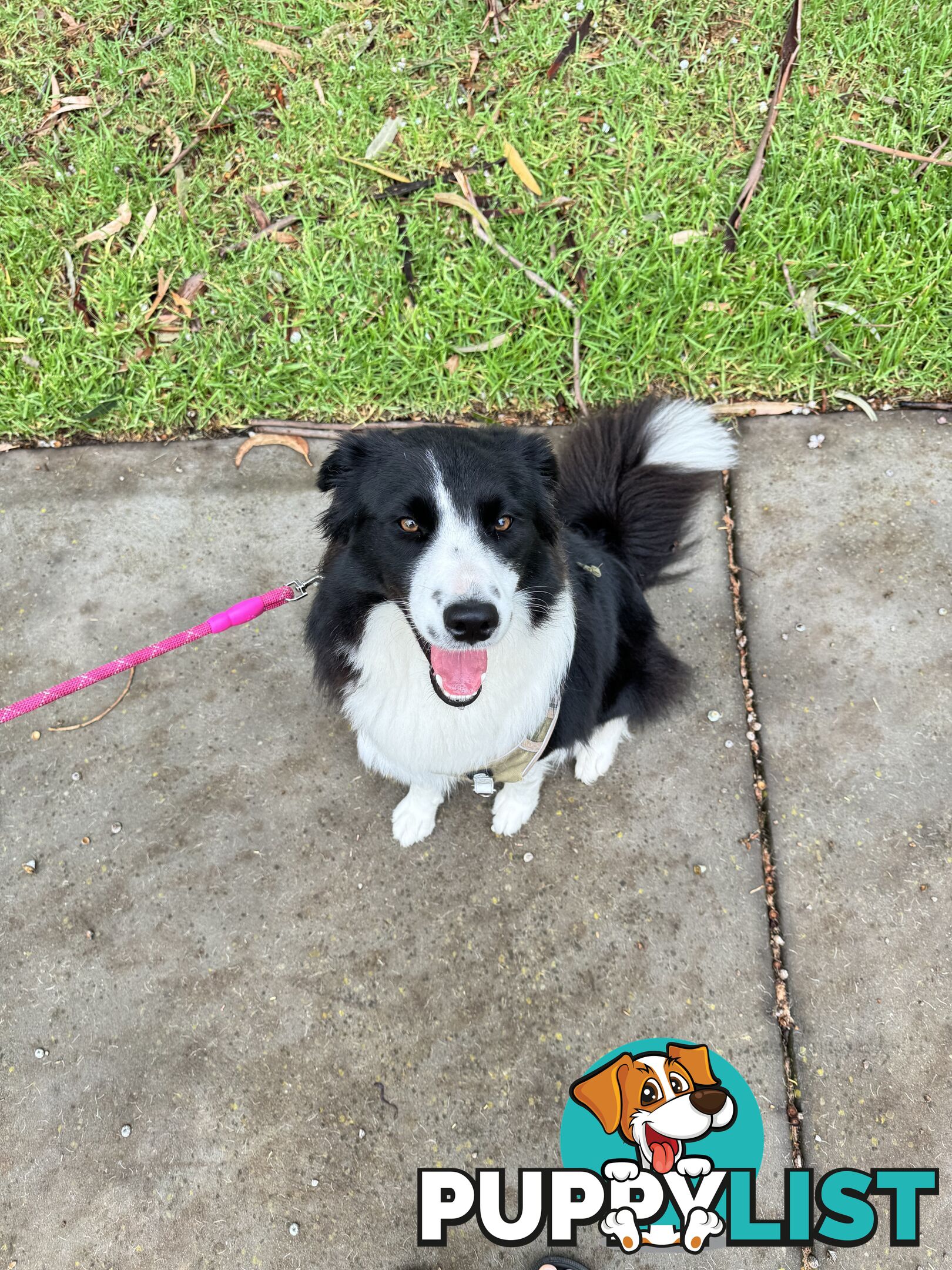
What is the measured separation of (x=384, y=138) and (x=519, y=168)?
0.69m

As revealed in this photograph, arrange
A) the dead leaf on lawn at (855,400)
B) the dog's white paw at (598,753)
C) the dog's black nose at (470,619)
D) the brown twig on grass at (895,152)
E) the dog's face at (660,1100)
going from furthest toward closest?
the brown twig on grass at (895,152)
the dead leaf on lawn at (855,400)
the dog's white paw at (598,753)
the dog's face at (660,1100)
the dog's black nose at (470,619)

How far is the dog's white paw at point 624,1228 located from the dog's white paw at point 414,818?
127cm

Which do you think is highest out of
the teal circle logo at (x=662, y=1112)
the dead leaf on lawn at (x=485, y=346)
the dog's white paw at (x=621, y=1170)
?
the dead leaf on lawn at (x=485, y=346)

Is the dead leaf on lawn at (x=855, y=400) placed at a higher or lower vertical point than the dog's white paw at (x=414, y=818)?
higher

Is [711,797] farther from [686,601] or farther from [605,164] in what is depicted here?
[605,164]

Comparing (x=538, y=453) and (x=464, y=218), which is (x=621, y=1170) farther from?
(x=464, y=218)

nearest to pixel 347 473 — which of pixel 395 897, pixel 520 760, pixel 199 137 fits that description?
pixel 520 760

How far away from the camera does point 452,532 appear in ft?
6.14

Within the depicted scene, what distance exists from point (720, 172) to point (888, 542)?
6.36 ft

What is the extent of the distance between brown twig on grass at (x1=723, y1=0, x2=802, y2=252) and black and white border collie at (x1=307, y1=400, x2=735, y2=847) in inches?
49.9

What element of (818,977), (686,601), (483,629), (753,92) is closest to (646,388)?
(686,601)

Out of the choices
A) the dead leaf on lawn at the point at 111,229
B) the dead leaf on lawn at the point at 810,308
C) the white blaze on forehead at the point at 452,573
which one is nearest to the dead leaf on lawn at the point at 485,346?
the dead leaf on lawn at the point at 810,308

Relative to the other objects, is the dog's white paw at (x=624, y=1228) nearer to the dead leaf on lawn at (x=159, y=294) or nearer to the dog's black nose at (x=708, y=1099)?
the dog's black nose at (x=708, y=1099)

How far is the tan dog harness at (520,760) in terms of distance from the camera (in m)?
2.29
